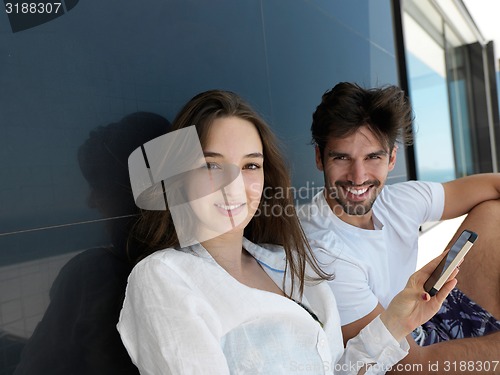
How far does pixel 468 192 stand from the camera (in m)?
2.00

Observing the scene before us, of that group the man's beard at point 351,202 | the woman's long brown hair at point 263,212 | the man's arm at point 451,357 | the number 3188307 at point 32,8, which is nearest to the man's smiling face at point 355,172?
the man's beard at point 351,202

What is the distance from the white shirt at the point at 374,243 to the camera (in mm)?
1511

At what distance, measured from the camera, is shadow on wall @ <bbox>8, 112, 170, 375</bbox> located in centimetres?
104

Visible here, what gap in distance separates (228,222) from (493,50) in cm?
800

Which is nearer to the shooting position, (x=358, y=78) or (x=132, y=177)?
(x=132, y=177)

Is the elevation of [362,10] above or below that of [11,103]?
above

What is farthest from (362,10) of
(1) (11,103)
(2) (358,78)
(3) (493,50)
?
(3) (493,50)

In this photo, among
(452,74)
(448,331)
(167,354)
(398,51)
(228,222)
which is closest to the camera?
(167,354)

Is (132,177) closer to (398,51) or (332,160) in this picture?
(332,160)

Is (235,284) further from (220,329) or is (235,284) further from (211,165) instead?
(211,165)

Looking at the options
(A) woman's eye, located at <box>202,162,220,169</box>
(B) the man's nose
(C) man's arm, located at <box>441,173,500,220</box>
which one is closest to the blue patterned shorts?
(C) man's arm, located at <box>441,173,500,220</box>

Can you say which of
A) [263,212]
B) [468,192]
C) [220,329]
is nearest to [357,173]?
[263,212]

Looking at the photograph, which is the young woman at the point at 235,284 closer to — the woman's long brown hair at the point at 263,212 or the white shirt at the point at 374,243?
the woman's long brown hair at the point at 263,212

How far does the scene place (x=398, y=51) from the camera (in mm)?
3771
